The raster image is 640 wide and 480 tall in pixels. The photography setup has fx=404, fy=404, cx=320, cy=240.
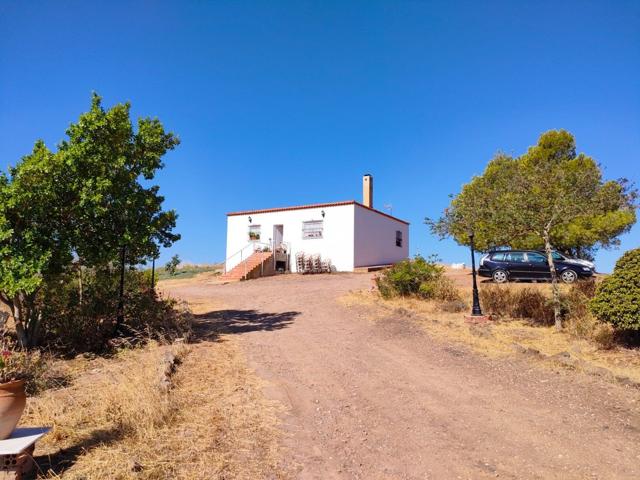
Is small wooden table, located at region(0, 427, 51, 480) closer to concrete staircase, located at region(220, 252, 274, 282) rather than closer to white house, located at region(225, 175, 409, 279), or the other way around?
concrete staircase, located at region(220, 252, 274, 282)

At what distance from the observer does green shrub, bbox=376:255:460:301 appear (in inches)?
512

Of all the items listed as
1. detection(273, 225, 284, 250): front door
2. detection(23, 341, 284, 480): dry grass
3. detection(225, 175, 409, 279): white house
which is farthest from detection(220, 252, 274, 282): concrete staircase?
detection(23, 341, 284, 480): dry grass

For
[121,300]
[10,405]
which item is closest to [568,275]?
[121,300]

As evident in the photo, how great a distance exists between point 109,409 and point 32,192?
13.7 ft

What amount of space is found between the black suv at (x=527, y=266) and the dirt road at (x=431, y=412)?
963cm

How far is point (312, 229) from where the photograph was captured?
80.9 feet

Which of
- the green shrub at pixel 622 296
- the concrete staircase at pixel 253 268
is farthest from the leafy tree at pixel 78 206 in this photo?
the concrete staircase at pixel 253 268

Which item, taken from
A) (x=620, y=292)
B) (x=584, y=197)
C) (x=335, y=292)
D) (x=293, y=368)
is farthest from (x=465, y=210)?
(x=293, y=368)

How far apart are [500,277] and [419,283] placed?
571 cm

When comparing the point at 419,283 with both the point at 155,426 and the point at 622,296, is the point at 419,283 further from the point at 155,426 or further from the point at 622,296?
the point at 155,426

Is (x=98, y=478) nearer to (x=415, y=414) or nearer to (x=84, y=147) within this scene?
(x=415, y=414)

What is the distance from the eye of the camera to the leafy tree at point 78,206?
6688 mm

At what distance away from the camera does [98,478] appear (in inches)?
131

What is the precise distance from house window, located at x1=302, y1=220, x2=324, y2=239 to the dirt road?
15285mm
